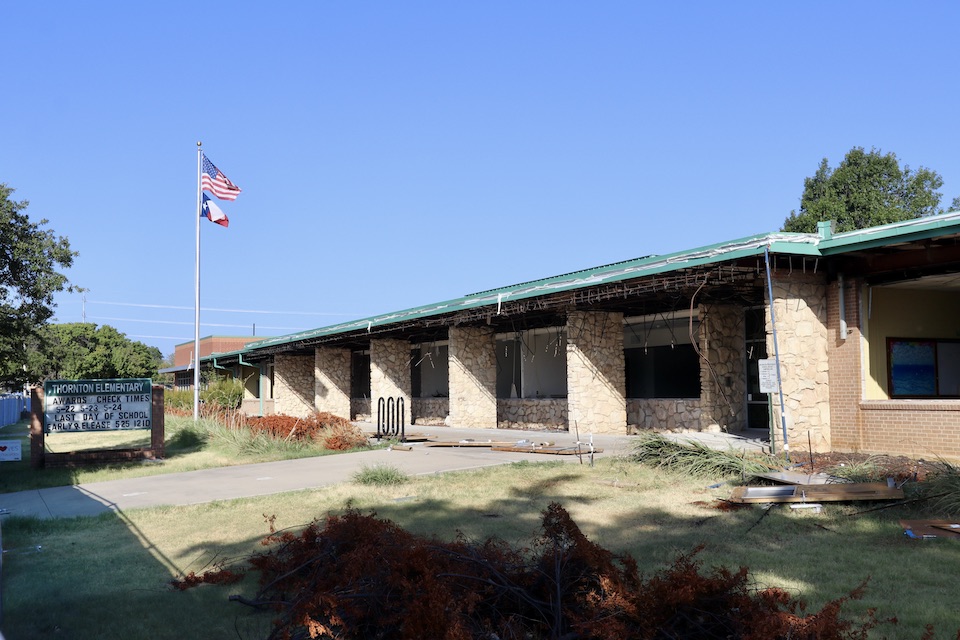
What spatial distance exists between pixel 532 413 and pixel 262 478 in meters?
12.4

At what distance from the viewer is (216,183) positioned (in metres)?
28.4

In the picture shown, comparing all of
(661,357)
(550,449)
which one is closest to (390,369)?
(661,357)

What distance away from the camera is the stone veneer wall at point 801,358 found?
1498 centimetres

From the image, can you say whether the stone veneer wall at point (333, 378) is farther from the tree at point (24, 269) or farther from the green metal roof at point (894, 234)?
the green metal roof at point (894, 234)

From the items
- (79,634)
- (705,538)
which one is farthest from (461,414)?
(79,634)

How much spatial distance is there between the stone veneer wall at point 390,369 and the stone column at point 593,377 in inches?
390

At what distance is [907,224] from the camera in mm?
13078

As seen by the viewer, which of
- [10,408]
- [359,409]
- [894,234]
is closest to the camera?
[894,234]

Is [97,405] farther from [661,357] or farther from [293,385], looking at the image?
[293,385]

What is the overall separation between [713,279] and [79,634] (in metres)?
13.0

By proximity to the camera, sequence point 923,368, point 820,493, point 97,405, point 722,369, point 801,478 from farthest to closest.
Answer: point 722,369, point 97,405, point 923,368, point 801,478, point 820,493

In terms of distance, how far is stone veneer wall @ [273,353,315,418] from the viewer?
38.6 m

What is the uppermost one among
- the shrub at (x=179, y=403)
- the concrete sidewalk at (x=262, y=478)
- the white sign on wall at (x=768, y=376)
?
the white sign on wall at (x=768, y=376)

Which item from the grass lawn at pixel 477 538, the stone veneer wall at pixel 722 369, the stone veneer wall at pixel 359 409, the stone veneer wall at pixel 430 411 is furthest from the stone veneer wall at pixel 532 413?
the grass lawn at pixel 477 538
